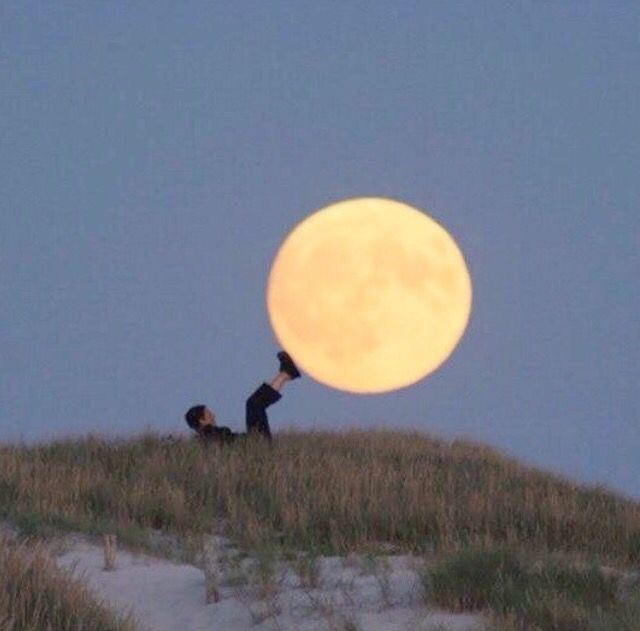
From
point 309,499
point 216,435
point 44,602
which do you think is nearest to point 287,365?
point 216,435

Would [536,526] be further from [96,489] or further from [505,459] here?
[505,459]

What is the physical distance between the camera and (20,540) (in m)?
11.6

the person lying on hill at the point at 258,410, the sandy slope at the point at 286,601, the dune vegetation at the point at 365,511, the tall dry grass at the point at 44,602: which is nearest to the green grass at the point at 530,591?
the dune vegetation at the point at 365,511

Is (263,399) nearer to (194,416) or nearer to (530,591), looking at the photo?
(194,416)

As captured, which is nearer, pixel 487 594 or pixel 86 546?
pixel 487 594

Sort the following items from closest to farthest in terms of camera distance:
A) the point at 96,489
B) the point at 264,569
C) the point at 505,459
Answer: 1. the point at 264,569
2. the point at 96,489
3. the point at 505,459

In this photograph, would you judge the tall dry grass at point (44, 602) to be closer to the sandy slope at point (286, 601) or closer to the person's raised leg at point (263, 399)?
the sandy slope at point (286, 601)

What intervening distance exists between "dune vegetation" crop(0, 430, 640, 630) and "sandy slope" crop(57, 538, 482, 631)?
10.6 inches

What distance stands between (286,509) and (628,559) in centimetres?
322

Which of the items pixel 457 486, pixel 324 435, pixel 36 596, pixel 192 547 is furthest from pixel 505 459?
pixel 36 596

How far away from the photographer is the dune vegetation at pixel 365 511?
8.92 metres

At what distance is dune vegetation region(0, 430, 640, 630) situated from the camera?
8.92m

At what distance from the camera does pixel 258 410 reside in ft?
61.7

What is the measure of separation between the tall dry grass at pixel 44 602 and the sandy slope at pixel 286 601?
57cm
